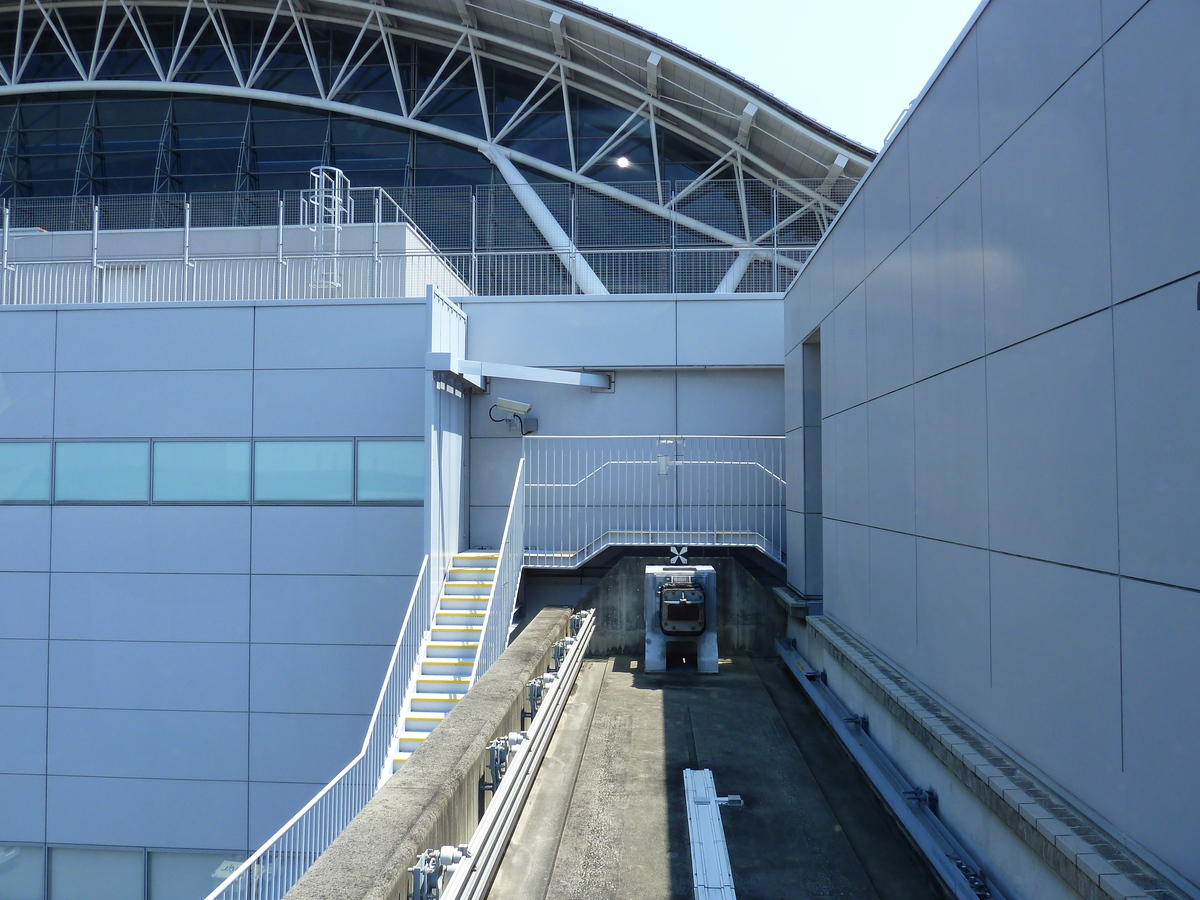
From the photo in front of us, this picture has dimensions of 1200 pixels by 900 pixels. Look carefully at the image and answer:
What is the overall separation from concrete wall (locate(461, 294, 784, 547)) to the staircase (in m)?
2.09

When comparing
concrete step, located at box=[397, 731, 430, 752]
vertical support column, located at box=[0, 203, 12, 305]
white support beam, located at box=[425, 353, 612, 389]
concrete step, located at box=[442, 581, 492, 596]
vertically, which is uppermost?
vertical support column, located at box=[0, 203, 12, 305]

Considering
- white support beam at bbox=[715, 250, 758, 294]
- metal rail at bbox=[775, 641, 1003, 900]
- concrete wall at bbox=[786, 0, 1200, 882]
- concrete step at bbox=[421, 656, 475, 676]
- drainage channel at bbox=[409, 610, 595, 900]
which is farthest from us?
white support beam at bbox=[715, 250, 758, 294]

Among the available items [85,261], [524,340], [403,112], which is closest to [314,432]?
[524,340]

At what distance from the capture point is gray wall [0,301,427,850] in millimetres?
11805

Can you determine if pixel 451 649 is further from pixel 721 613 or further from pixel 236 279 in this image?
pixel 236 279

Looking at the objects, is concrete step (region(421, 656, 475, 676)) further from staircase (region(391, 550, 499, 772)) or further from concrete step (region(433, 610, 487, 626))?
concrete step (region(433, 610, 487, 626))

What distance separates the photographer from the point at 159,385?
12234 millimetres

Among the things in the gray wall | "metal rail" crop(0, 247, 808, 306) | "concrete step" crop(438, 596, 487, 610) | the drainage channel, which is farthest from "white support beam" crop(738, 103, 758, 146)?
the drainage channel

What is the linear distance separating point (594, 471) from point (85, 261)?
991cm

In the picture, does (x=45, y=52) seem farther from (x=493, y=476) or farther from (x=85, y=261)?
(x=493, y=476)

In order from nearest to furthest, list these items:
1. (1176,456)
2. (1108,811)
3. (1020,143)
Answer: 1. (1176,456)
2. (1108,811)
3. (1020,143)

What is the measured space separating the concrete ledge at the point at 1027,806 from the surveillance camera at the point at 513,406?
772cm

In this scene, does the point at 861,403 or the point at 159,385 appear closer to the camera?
the point at 861,403

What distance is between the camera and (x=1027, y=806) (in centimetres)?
389
